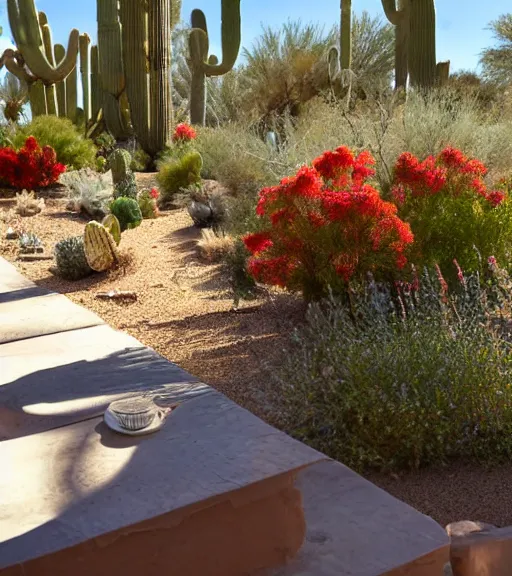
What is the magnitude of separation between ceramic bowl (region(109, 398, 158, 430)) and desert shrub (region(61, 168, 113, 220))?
8.06 metres

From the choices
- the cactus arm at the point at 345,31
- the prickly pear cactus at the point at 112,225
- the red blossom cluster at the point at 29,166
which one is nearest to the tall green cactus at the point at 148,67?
the red blossom cluster at the point at 29,166

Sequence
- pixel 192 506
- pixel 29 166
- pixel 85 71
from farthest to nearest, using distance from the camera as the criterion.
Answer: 1. pixel 85 71
2. pixel 29 166
3. pixel 192 506

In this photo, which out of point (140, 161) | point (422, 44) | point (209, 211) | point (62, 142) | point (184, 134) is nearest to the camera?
point (209, 211)

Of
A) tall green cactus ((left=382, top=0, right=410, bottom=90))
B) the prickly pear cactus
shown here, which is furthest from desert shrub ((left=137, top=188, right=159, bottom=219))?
tall green cactus ((left=382, top=0, right=410, bottom=90))

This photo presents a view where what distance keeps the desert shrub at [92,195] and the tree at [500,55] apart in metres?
21.7

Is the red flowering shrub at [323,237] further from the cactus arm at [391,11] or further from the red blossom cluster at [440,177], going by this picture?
the cactus arm at [391,11]

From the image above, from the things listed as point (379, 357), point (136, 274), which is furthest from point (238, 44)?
point (379, 357)

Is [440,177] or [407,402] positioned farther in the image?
[440,177]

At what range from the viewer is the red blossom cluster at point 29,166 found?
42.4 feet

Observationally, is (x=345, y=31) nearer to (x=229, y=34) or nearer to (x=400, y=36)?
(x=400, y=36)

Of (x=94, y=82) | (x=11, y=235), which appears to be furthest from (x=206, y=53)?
(x=11, y=235)

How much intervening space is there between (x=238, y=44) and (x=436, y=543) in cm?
1698

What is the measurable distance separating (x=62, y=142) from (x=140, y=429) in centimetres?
1224

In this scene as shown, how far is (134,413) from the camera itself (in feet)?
10.1
